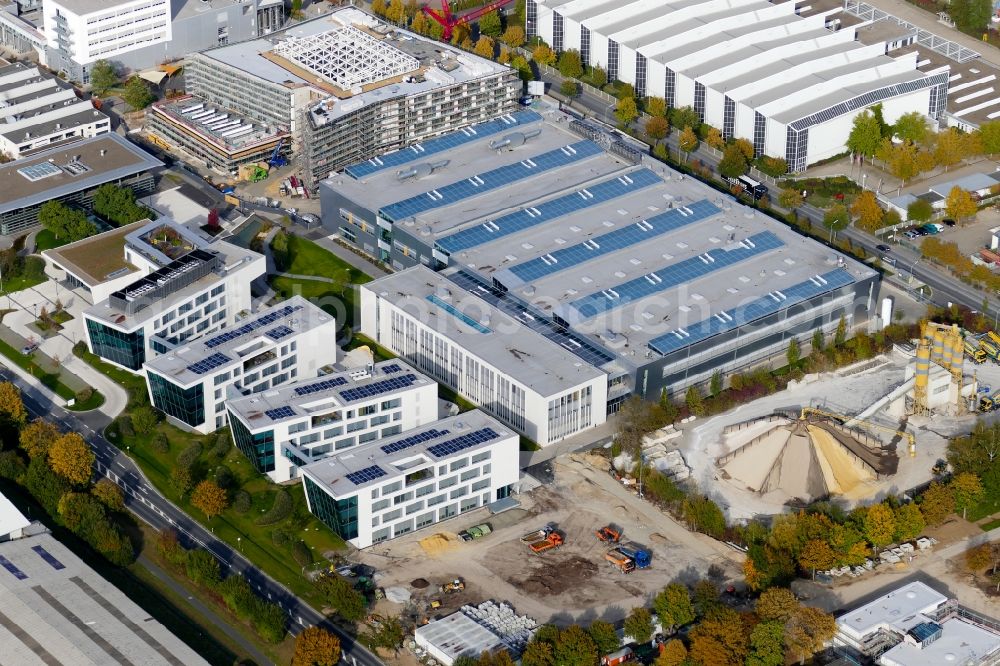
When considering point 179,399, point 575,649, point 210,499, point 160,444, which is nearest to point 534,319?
point 179,399

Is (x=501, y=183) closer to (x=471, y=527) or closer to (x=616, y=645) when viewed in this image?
(x=471, y=527)

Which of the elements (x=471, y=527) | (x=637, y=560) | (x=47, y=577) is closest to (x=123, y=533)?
(x=47, y=577)

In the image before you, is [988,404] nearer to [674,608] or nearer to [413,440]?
[674,608]

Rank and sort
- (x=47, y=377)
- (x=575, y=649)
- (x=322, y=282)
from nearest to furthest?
(x=575, y=649) < (x=47, y=377) < (x=322, y=282)

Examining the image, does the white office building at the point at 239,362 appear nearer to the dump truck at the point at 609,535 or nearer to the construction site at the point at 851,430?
the dump truck at the point at 609,535

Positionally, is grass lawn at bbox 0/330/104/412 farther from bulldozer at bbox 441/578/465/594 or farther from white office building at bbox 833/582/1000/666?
white office building at bbox 833/582/1000/666

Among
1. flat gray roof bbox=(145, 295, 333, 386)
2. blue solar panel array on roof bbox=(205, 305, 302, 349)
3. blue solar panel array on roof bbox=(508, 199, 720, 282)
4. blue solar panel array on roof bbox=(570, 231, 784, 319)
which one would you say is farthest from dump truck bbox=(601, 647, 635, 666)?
blue solar panel array on roof bbox=(205, 305, 302, 349)
